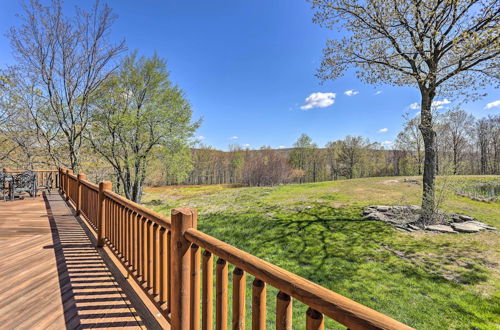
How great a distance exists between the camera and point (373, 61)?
8.00 metres

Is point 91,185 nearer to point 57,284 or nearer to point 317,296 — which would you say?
point 57,284

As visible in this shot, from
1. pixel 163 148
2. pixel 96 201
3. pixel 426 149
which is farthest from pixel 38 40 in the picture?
pixel 426 149

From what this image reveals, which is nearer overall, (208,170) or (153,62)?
(153,62)

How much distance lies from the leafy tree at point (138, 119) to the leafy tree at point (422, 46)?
9298mm

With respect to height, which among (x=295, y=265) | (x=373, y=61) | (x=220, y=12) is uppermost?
(x=220, y=12)

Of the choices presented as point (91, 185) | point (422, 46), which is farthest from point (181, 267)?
point (422, 46)

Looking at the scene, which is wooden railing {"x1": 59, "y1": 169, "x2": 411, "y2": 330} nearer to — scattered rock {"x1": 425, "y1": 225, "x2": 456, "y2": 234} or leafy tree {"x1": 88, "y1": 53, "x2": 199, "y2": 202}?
scattered rock {"x1": 425, "y1": 225, "x2": 456, "y2": 234}

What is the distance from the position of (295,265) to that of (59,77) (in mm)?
13477

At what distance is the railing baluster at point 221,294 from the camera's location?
1259 millimetres

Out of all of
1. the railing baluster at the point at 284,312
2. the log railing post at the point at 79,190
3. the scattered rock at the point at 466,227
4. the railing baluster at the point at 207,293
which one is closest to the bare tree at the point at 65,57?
the log railing post at the point at 79,190

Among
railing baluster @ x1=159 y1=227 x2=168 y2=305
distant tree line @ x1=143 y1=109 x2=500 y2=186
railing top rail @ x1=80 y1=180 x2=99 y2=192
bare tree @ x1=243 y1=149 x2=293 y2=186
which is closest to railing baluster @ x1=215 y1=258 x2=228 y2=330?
railing baluster @ x1=159 y1=227 x2=168 y2=305

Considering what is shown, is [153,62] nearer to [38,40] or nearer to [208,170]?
[38,40]

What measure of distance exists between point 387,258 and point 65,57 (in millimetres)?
15085

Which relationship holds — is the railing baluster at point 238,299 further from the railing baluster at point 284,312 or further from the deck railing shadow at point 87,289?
the deck railing shadow at point 87,289
